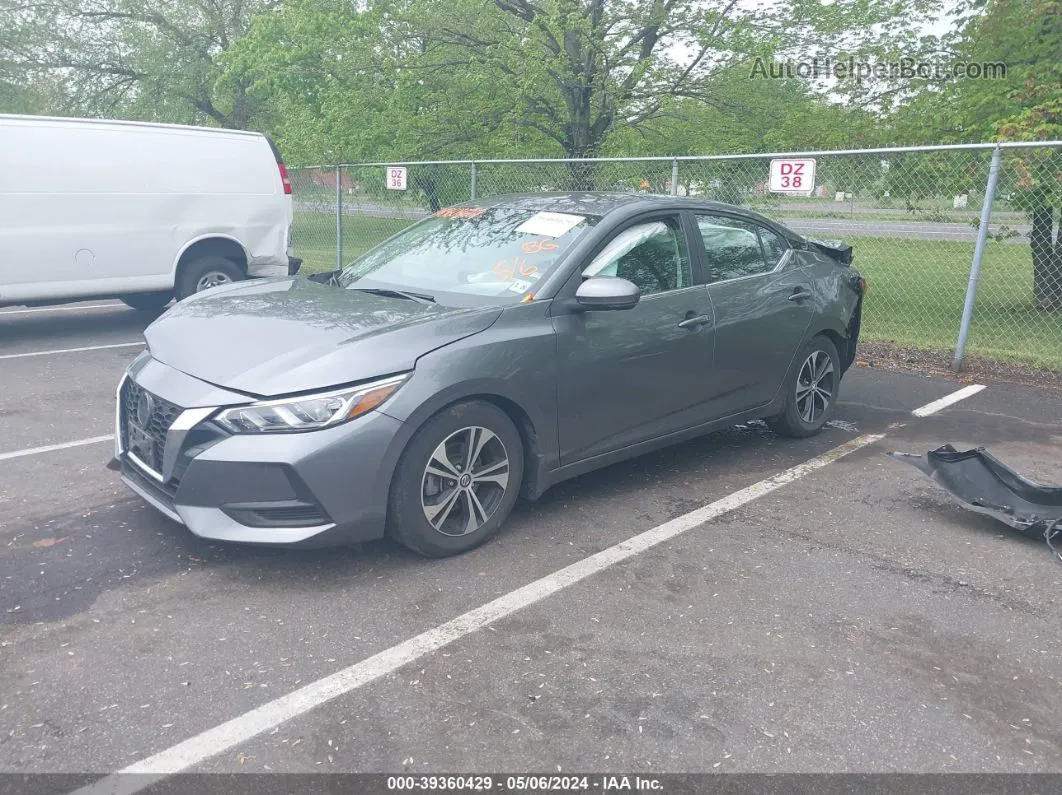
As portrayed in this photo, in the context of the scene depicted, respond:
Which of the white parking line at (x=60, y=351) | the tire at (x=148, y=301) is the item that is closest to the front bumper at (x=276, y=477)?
the white parking line at (x=60, y=351)

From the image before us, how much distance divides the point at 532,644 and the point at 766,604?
40.0 inches

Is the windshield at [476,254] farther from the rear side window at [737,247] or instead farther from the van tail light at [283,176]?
the van tail light at [283,176]

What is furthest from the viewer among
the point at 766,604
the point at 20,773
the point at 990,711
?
the point at 766,604

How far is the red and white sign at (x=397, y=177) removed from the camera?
38.4 ft

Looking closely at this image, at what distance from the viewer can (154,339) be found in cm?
428

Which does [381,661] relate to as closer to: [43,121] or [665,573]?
[665,573]

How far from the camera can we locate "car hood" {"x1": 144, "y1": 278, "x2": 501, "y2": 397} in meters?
3.67

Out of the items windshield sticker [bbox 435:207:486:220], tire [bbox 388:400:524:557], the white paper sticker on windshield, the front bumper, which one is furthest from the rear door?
the front bumper

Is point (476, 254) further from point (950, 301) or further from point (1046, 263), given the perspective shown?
point (950, 301)

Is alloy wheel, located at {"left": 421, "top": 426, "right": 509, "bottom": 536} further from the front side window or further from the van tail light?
the van tail light

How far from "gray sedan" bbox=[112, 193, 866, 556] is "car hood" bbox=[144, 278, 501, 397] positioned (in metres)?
0.01

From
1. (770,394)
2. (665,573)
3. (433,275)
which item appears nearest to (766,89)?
(770,394)

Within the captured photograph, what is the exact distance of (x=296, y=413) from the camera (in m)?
3.58

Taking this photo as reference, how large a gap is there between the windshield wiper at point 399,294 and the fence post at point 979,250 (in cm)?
528
